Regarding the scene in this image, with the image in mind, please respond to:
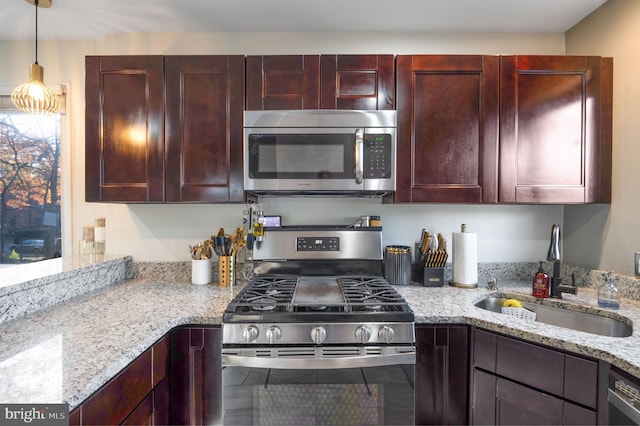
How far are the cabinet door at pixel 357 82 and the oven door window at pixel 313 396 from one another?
1335 mm

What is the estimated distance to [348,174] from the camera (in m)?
1.73

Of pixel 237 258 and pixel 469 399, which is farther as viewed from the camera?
pixel 237 258

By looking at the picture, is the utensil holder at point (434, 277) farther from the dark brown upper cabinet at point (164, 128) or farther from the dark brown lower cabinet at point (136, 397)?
the dark brown lower cabinet at point (136, 397)

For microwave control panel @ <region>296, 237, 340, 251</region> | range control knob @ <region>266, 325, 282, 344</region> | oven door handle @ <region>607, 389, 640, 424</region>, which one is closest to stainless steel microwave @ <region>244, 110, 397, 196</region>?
microwave control panel @ <region>296, 237, 340, 251</region>

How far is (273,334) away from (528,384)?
104 cm

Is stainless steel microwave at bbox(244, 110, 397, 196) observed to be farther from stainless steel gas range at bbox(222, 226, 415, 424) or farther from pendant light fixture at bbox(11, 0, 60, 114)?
pendant light fixture at bbox(11, 0, 60, 114)

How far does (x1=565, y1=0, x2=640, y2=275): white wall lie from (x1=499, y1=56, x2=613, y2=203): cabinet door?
5cm

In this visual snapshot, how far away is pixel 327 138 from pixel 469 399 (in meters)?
1.42

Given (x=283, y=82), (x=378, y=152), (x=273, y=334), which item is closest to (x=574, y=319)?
(x=378, y=152)

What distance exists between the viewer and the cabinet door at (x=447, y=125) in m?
1.77

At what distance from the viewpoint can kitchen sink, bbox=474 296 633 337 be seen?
1.48 m

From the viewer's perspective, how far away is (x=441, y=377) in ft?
4.69

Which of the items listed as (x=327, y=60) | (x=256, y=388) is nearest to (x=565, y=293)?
→ (x=256, y=388)

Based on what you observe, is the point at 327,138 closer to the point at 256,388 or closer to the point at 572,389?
the point at 256,388
